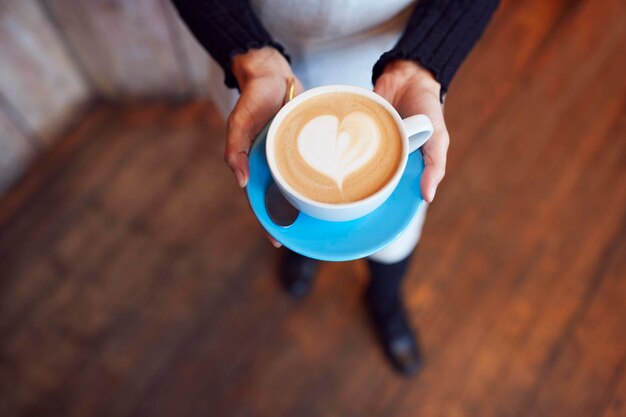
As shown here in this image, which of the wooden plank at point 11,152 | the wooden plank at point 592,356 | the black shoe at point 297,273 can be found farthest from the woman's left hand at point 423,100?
the wooden plank at point 11,152

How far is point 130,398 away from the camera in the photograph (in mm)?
1345

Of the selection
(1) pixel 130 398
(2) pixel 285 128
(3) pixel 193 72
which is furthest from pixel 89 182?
(2) pixel 285 128

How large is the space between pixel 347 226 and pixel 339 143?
116mm

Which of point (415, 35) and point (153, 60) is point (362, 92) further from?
point (153, 60)

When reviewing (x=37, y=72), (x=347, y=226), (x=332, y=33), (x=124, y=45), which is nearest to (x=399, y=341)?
(x=347, y=226)

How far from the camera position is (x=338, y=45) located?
2.96 ft

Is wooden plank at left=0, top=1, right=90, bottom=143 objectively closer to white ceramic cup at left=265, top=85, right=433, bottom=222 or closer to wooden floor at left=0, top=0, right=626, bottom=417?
wooden floor at left=0, top=0, right=626, bottom=417

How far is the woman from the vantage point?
2.56ft

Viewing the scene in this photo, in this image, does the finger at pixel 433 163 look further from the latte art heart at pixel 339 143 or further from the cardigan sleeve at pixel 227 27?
the cardigan sleeve at pixel 227 27

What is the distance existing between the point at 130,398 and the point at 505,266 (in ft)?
3.51

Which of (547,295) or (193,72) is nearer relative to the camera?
(547,295)

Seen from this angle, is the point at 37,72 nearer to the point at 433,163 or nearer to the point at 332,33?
the point at 332,33

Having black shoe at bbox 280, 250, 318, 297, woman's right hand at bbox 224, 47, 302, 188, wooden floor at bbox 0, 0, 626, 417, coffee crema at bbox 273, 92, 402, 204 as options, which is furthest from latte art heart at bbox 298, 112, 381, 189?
wooden floor at bbox 0, 0, 626, 417

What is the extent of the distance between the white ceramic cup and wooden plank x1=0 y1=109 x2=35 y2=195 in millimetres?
1068
